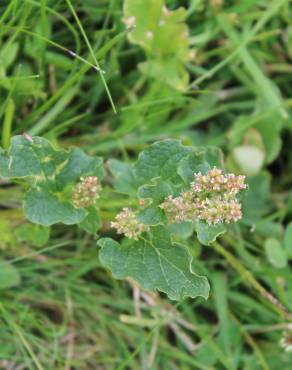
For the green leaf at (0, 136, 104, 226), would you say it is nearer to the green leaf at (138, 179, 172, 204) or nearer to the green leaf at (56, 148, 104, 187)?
the green leaf at (56, 148, 104, 187)

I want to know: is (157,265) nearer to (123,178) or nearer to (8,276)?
(123,178)

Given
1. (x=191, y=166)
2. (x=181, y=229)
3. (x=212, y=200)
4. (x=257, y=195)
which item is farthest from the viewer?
(x=257, y=195)

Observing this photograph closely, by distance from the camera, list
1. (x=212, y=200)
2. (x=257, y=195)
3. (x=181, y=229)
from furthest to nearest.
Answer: (x=257, y=195)
(x=181, y=229)
(x=212, y=200)

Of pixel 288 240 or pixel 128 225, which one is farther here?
pixel 288 240

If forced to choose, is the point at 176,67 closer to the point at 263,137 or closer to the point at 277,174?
the point at 263,137

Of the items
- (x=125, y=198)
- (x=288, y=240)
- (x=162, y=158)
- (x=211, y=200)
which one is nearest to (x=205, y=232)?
(x=211, y=200)

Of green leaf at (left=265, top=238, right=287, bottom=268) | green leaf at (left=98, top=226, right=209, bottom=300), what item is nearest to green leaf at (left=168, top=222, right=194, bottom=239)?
green leaf at (left=98, top=226, right=209, bottom=300)
